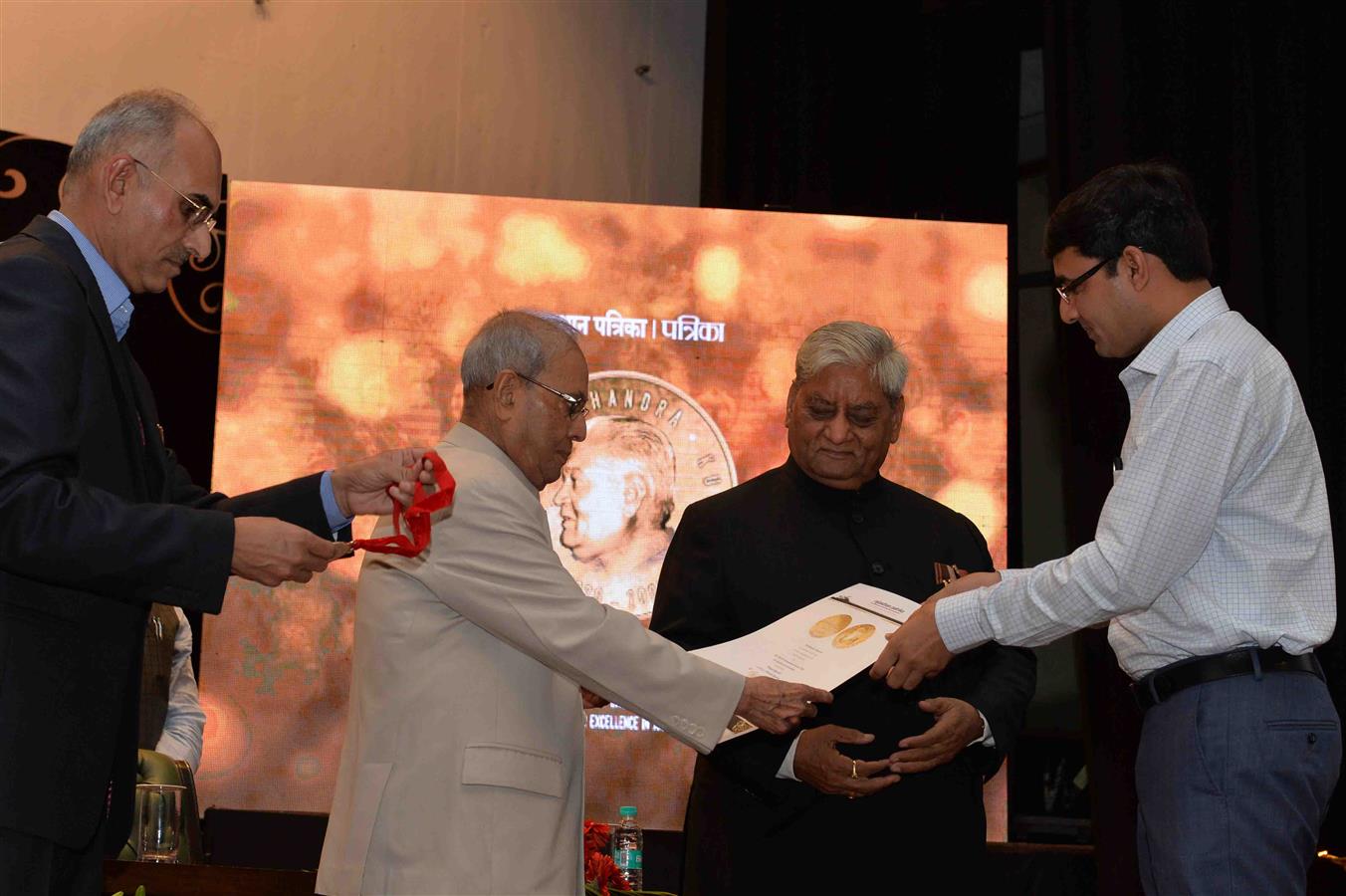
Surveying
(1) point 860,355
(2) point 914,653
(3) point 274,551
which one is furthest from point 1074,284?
(3) point 274,551

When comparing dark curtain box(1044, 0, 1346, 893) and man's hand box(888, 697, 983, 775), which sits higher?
dark curtain box(1044, 0, 1346, 893)

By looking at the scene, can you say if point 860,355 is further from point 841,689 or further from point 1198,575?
point 1198,575

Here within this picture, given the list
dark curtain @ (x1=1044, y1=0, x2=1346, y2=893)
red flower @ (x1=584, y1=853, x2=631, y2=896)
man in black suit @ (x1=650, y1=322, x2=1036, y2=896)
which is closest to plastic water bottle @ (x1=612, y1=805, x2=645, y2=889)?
red flower @ (x1=584, y1=853, x2=631, y2=896)

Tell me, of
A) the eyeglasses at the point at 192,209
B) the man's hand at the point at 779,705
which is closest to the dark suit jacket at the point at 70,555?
the eyeglasses at the point at 192,209

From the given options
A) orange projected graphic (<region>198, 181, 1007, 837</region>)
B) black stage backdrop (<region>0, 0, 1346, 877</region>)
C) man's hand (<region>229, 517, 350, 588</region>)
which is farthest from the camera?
black stage backdrop (<region>0, 0, 1346, 877</region>)

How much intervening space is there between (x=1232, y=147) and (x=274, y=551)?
11.7ft

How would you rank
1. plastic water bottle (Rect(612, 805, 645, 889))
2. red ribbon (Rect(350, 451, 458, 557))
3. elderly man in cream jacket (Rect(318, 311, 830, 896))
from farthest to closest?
plastic water bottle (Rect(612, 805, 645, 889)) < elderly man in cream jacket (Rect(318, 311, 830, 896)) < red ribbon (Rect(350, 451, 458, 557))

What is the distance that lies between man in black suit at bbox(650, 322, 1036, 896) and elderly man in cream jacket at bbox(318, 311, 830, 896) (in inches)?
8.6

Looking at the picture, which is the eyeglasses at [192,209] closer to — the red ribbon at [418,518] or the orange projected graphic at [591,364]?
the red ribbon at [418,518]

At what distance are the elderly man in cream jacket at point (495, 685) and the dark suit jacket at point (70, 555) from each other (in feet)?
1.58

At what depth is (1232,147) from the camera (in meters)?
4.50

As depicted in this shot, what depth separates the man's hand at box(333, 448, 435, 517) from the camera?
2.28 metres

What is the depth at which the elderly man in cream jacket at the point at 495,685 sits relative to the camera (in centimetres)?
230

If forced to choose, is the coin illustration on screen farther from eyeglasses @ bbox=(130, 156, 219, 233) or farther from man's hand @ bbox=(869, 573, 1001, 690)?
eyeglasses @ bbox=(130, 156, 219, 233)
